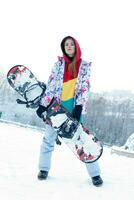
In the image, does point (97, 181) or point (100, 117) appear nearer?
point (97, 181)

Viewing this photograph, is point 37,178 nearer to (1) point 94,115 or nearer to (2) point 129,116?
(1) point 94,115

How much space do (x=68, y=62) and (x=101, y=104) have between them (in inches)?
3577

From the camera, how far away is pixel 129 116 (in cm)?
9725

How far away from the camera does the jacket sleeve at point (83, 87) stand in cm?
546

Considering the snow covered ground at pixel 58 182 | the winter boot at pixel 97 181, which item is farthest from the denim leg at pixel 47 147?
the winter boot at pixel 97 181

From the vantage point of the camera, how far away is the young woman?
5508mm

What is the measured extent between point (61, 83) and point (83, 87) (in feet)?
0.97

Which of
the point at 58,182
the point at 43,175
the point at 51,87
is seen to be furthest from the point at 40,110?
the point at 58,182

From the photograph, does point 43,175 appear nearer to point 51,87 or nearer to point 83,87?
point 51,87

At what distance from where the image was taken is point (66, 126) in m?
5.54

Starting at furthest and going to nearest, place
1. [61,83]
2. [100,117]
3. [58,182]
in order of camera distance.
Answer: [100,117] < [61,83] < [58,182]

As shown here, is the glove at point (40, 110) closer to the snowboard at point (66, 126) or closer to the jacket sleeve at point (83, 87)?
the snowboard at point (66, 126)

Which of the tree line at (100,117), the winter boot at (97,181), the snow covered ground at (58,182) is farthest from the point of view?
the tree line at (100,117)

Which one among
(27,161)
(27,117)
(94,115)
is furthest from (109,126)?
(27,161)
